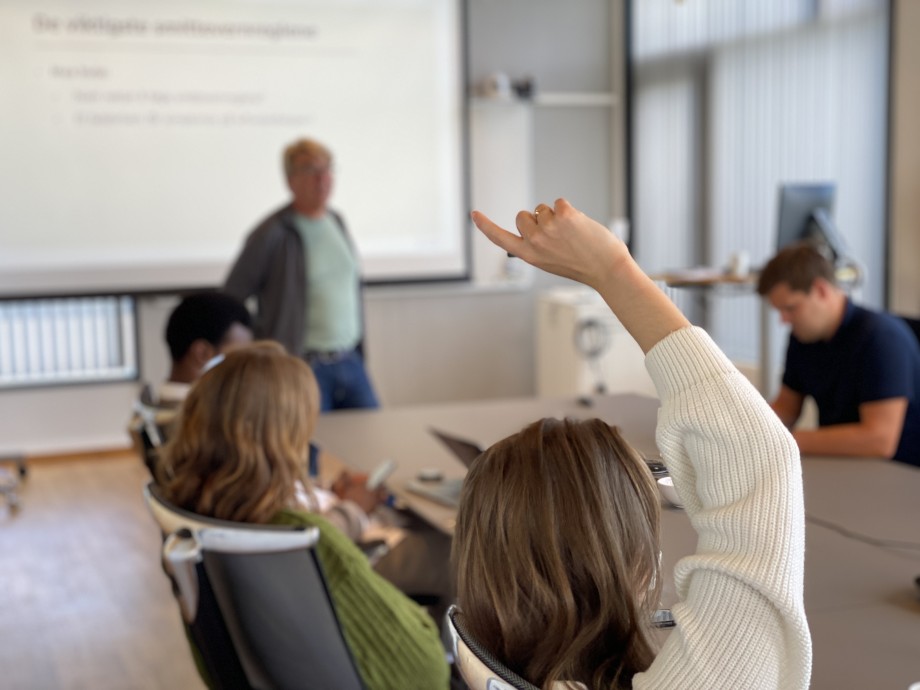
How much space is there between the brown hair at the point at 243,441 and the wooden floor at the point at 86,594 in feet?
4.78

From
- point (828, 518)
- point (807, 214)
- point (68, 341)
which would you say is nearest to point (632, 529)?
point (828, 518)

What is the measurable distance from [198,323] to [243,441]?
2.98 ft

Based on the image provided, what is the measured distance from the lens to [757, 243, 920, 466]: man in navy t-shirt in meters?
2.52

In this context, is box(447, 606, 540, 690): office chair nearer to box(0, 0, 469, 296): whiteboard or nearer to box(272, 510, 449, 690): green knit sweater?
box(272, 510, 449, 690): green knit sweater

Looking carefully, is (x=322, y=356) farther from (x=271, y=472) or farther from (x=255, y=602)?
(x=255, y=602)

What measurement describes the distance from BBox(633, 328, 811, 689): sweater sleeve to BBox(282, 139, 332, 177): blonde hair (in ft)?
11.0

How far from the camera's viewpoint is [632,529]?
927 millimetres

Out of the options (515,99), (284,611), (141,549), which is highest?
(515,99)

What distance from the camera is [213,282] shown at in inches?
241

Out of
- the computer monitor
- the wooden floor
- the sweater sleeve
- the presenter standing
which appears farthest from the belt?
the sweater sleeve

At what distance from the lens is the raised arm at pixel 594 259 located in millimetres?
889

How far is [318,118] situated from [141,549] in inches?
114

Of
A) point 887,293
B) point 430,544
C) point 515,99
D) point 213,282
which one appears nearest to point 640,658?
point 430,544

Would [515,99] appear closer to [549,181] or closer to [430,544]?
[549,181]
